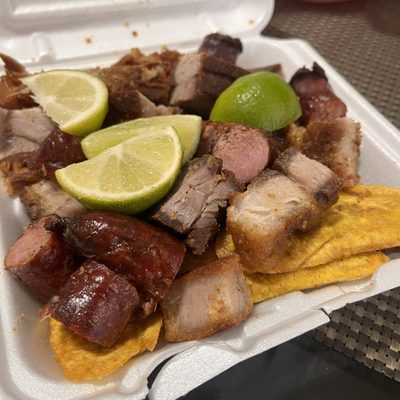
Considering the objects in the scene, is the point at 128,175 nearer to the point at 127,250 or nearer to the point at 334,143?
the point at 127,250

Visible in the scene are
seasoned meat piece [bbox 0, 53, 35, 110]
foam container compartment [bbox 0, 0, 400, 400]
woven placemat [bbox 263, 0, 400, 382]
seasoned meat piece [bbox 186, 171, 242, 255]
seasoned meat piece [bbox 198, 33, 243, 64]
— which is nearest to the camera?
foam container compartment [bbox 0, 0, 400, 400]

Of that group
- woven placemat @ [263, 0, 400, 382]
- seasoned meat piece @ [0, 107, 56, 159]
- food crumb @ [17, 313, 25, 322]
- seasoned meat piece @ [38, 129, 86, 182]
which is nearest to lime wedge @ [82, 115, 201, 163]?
seasoned meat piece @ [38, 129, 86, 182]

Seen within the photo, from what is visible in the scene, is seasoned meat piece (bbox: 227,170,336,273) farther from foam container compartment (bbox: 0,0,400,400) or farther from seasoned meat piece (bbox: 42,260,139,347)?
seasoned meat piece (bbox: 42,260,139,347)

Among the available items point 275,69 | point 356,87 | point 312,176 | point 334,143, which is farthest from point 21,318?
point 356,87

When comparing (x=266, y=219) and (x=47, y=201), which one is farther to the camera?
(x=47, y=201)

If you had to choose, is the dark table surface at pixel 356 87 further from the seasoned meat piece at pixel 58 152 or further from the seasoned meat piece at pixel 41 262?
the seasoned meat piece at pixel 58 152

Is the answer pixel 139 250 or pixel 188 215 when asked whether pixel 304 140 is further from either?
pixel 139 250

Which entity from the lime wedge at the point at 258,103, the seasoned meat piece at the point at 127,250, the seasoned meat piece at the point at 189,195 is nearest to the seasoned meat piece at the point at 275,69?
the lime wedge at the point at 258,103
